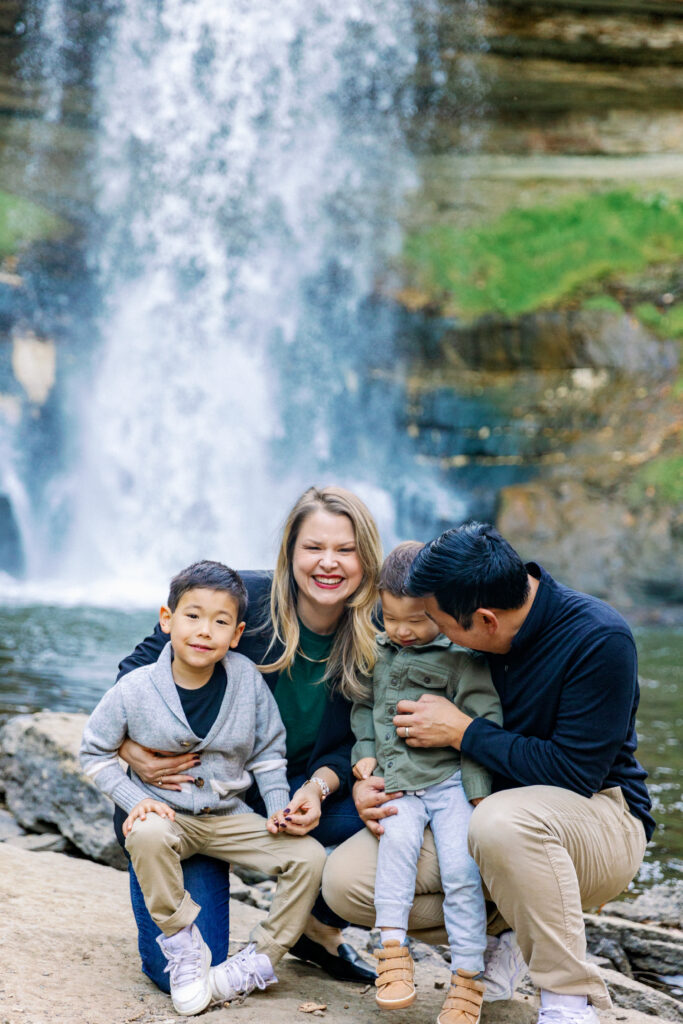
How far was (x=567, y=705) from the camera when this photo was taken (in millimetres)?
2277

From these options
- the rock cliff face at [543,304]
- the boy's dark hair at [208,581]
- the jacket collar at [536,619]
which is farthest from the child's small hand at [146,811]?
the rock cliff face at [543,304]

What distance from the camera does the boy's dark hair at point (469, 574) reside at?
2.27 m

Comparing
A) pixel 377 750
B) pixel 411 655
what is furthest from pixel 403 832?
pixel 411 655

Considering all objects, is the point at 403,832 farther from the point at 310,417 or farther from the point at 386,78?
the point at 386,78

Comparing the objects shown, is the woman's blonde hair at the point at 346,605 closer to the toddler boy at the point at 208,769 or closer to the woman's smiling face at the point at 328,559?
the woman's smiling face at the point at 328,559

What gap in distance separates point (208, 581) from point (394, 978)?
1.02m

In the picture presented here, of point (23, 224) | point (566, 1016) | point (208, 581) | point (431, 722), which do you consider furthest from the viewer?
point (23, 224)

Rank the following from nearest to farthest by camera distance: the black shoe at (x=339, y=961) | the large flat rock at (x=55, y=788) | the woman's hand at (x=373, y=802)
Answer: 1. the woman's hand at (x=373, y=802)
2. the black shoe at (x=339, y=961)
3. the large flat rock at (x=55, y=788)

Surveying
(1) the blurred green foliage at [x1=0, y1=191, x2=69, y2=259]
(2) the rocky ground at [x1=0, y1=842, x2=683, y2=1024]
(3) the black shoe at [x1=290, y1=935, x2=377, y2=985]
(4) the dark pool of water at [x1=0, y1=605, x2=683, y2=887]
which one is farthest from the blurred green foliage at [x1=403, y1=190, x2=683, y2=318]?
(3) the black shoe at [x1=290, y1=935, x2=377, y2=985]

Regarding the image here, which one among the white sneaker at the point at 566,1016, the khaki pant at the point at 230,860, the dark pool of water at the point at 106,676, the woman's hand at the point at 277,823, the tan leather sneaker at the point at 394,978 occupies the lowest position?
the dark pool of water at the point at 106,676

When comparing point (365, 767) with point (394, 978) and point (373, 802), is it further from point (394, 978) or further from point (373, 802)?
point (394, 978)

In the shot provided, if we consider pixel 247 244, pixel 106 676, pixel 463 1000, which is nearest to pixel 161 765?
pixel 463 1000

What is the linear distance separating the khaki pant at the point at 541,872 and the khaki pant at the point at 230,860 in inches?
2.9

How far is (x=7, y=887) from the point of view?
2.92 meters
